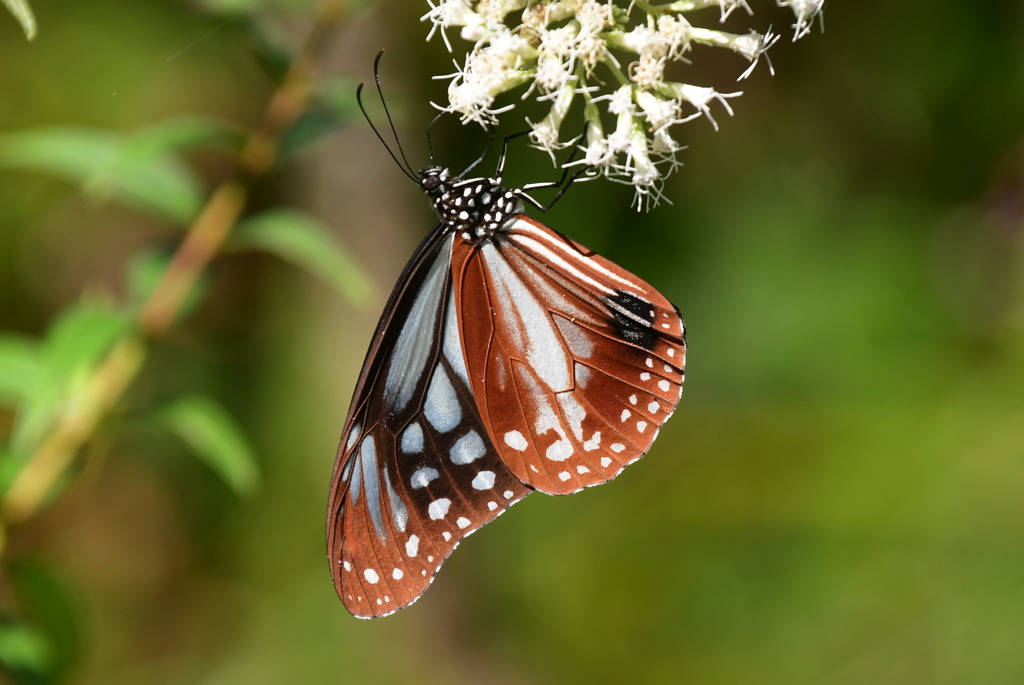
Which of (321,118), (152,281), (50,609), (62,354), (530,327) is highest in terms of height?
(321,118)

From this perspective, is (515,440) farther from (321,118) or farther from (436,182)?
(321,118)

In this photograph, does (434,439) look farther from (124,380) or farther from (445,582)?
(445,582)

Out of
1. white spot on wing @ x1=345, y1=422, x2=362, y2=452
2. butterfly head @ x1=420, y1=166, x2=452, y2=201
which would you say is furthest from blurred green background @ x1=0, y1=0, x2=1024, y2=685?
white spot on wing @ x1=345, y1=422, x2=362, y2=452

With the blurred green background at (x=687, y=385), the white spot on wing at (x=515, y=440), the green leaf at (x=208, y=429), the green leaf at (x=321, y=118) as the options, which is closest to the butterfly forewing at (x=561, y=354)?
the white spot on wing at (x=515, y=440)

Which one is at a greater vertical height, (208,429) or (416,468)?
(208,429)

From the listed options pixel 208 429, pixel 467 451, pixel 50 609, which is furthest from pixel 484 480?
pixel 50 609

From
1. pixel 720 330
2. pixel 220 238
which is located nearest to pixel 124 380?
pixel 220 238

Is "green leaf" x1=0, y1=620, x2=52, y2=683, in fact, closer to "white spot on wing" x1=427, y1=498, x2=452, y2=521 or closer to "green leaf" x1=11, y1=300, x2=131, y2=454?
"green leaf" x1=11, y1=300, x2=131, y2=454

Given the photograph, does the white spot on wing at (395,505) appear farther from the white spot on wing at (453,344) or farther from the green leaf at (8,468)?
the green leaf at (8,468)
